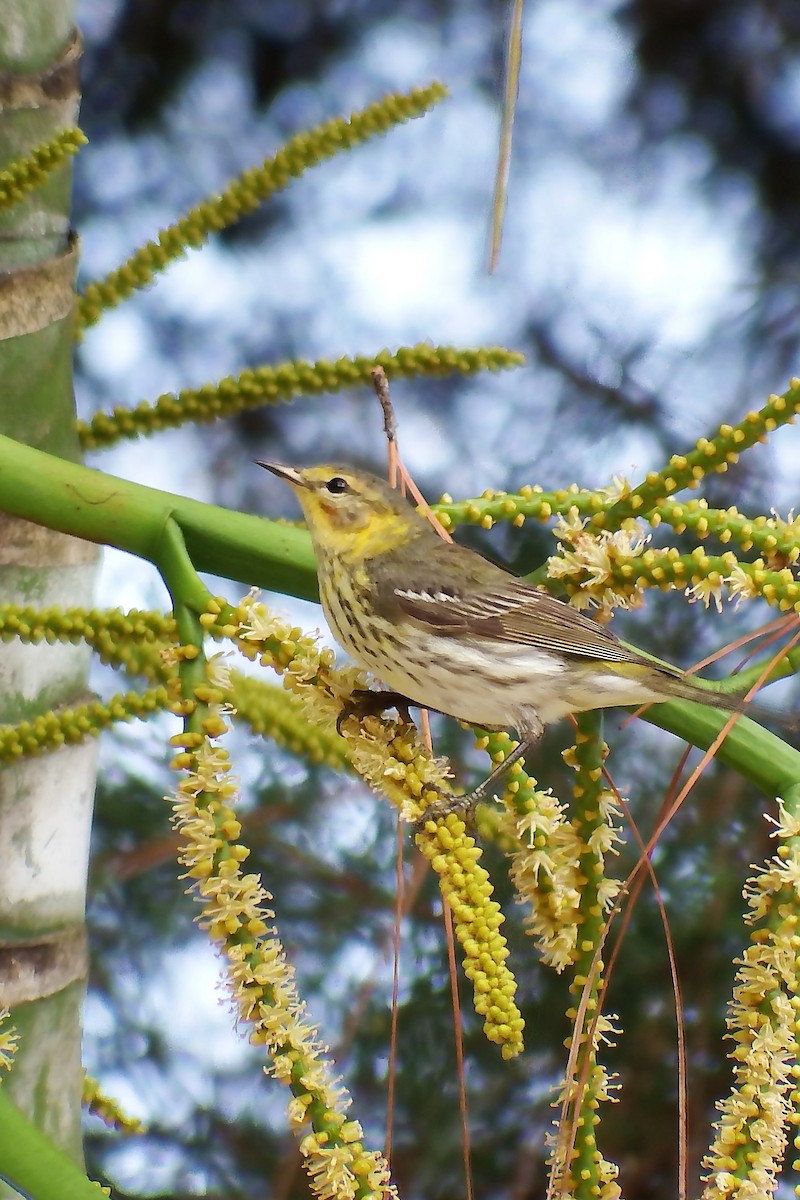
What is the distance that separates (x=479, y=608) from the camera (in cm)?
57

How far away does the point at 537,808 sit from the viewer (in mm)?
418

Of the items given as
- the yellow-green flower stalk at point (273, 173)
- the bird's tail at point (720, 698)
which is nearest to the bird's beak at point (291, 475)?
the yellow-green flower stalk at point (273, 173)

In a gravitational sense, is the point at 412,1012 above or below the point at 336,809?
below

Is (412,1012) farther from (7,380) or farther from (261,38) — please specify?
(261,38)

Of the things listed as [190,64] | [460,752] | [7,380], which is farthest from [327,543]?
[190,64]

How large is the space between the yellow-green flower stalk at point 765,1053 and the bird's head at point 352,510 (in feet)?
0.80

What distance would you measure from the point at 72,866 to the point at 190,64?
0.76 m

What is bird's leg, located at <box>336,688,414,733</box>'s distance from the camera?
0.44m

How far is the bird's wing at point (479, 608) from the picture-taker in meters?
0.52

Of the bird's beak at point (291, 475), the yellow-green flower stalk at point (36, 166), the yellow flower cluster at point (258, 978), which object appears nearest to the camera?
the yellow flower cluster at point (258, 978)

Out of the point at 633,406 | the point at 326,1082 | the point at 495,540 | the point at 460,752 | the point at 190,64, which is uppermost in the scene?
the point at 190,64

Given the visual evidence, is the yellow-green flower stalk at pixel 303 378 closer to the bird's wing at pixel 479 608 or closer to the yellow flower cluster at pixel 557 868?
the bird's wing at pixel 479 608

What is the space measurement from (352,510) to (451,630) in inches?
3.1

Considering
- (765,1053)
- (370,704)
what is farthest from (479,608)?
(765,1053)
